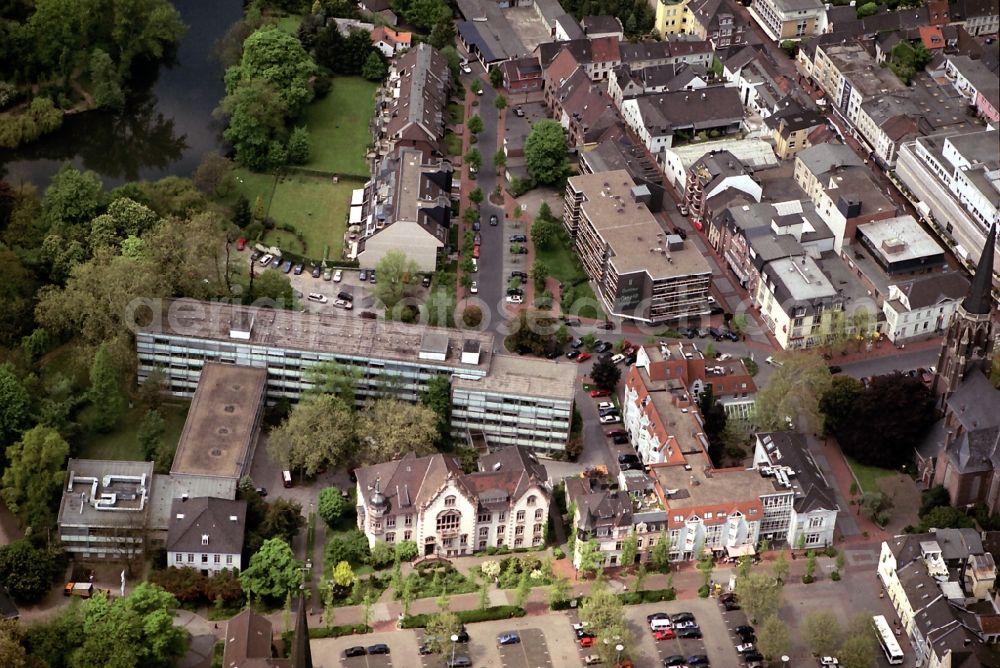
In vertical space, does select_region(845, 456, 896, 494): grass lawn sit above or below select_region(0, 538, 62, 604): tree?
above

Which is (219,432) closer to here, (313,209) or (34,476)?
(34,476)

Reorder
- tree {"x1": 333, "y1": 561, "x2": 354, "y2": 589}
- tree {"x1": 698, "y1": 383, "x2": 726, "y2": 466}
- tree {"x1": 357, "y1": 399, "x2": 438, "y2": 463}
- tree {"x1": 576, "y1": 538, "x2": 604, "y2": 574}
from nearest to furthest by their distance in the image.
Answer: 1. tree {"x1": 333, "y1": 561, "x2": 354, "y2": 589}
2. tree {"x1": 576, "y1": 538, "x2": 604, "y2": 574}
3. tree {"x1": 357, "y1": 399, "x2": 438, "y2": 463}
4. tree {"x1": 698, "y1": 383, "x2": 726, "y2": 466}

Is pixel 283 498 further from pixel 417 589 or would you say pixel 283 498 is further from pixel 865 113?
pixel 865 113

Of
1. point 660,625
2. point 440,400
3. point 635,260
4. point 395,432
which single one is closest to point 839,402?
point 635,260

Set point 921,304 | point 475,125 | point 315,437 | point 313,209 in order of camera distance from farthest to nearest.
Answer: point 475,125 → point 313,209 → point 921,304 → point 315,437

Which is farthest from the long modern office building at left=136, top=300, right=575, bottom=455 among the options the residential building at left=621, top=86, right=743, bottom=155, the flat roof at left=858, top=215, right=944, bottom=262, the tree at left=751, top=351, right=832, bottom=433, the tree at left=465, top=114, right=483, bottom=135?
the residential building at left=621, top=86, right=743, bottom=155

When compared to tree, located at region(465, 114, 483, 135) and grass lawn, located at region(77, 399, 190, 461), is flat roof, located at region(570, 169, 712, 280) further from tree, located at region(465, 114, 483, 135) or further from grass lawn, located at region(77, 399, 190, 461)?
grass lawn, located at region(77, 399, 190, 461)
